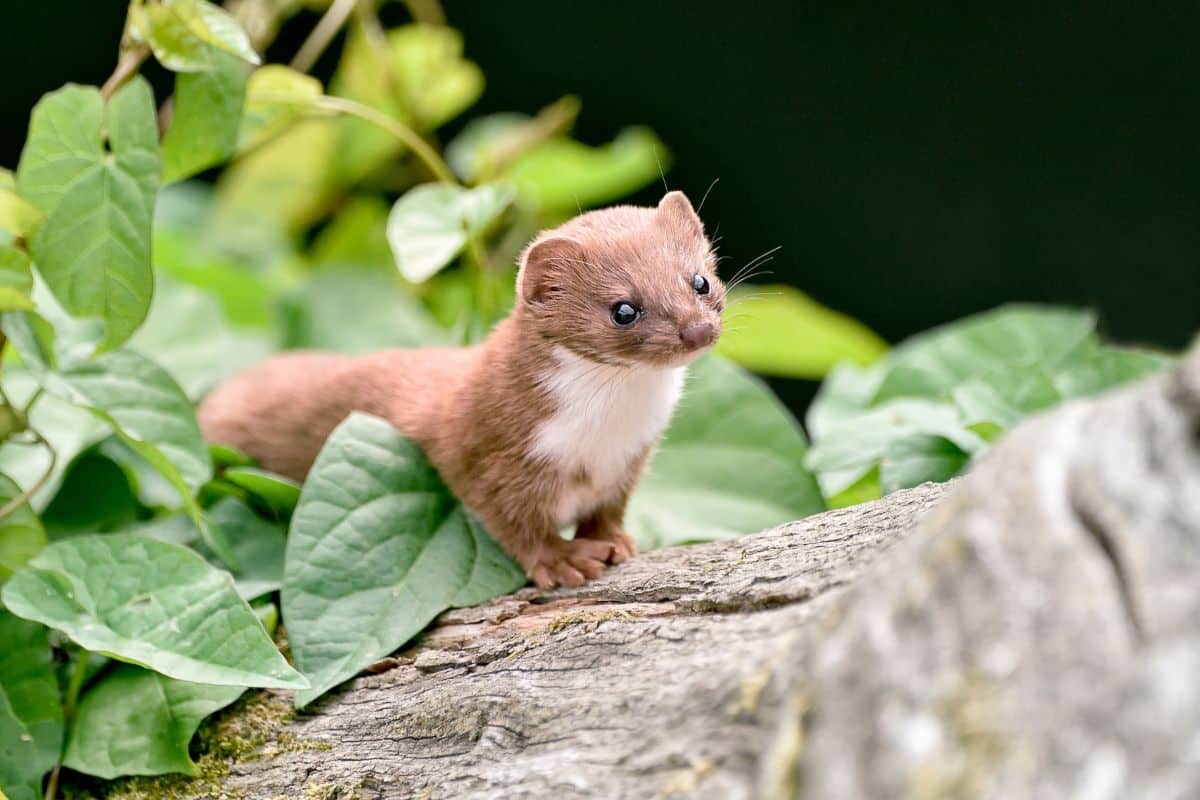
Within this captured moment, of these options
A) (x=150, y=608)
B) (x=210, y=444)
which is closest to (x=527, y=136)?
(x=210, y=444)

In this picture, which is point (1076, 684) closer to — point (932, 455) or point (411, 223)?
point (932, 455)

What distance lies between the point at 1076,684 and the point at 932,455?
2.42 ft

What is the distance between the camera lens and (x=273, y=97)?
1.47 meters

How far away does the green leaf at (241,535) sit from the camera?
1409mm

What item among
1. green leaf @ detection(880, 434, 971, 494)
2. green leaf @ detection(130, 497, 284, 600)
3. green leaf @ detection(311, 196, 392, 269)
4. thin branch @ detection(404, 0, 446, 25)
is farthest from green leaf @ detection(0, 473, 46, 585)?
thin branch @ detection(404, 0, 446, 25)

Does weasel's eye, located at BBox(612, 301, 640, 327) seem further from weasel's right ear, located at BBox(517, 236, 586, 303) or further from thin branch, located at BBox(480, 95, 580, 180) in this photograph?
thin branch, located at BBox(480, 95, 580, 180)

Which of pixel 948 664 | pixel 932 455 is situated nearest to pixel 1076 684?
pixel 948 664

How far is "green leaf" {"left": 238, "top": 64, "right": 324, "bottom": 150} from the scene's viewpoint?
147 centimetres

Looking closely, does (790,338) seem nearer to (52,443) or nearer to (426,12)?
(426,12)

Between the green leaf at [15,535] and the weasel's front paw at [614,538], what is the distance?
23.5 inches

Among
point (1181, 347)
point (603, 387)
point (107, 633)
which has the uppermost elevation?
point (603, 387)

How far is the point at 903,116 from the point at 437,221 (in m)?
2.00

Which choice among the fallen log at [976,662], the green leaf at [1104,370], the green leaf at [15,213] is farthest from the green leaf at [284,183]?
the fallen log at [976,662]

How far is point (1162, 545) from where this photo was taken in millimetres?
699
